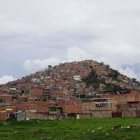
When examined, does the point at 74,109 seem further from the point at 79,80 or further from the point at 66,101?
the point at 79,80

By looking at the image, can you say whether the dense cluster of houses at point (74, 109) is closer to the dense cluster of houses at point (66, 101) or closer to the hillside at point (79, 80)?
the dense cluster of houses at point (66, 101)

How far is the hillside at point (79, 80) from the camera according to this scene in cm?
11881

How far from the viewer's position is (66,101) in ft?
285

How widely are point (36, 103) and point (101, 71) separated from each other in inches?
2100

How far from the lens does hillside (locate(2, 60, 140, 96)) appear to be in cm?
11881

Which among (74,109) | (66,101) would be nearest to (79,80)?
(66,101)

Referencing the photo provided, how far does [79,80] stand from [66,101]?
47.0m

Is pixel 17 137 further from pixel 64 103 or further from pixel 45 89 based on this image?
pixel 45 89

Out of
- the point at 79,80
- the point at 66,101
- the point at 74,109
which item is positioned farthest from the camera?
the point at 79,80

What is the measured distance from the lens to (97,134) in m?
34.0

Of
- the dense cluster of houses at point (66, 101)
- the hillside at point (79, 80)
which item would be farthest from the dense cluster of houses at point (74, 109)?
the hillside at point (79, 80)

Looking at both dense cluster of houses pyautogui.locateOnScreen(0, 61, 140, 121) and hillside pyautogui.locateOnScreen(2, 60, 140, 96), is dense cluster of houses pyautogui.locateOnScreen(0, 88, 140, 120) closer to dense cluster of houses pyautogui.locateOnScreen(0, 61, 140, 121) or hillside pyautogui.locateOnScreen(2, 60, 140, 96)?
dense cluster of houses pyautogui.locateOnScreen(0, 61, 140, 121)

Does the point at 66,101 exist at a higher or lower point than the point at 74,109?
higher

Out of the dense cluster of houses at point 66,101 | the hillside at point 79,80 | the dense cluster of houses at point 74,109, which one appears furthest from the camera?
the hillside at point 79,80
